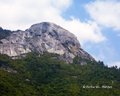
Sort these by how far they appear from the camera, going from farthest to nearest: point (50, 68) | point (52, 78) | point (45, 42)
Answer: point (45, 42)
point (50, 68)
point (52, 78)

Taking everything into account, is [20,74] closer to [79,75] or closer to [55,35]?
[79,75]

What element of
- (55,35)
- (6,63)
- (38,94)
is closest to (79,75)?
(38,94)

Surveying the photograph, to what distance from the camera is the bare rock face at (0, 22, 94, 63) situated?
125500 mm

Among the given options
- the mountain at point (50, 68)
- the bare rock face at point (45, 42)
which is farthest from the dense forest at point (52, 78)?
the bare rock face at point (45, 42)

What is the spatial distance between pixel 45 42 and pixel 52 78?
55551mm

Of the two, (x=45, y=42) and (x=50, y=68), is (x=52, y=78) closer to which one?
(x=50, y=68)

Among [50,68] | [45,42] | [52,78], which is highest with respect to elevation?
[45,42]

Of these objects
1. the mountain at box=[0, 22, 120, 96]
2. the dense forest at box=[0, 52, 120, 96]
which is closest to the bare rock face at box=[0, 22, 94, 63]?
the mountain at box=[0, 22, 120, 96]

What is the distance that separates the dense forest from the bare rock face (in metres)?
13.3

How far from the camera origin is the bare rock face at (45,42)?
12550cm

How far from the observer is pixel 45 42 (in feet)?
481

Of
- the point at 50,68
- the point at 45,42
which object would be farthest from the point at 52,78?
the point at 45,42

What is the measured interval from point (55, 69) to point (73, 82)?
17362 mm

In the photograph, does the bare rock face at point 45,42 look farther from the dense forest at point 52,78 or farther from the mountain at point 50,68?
the dense forest at point 52,78
